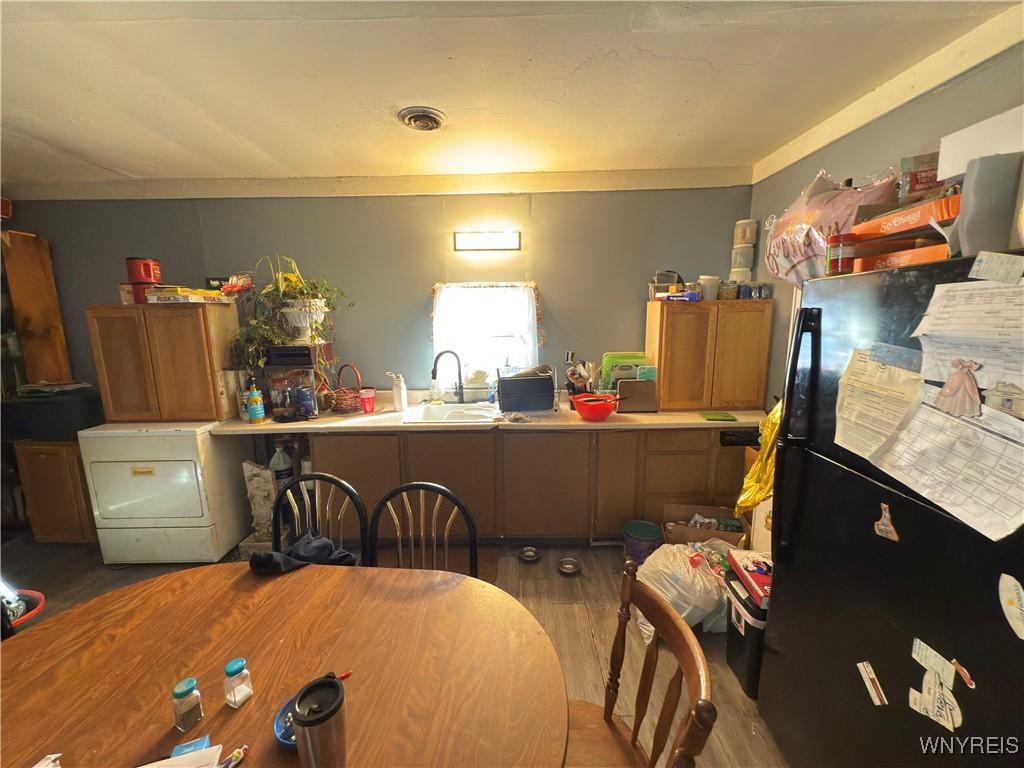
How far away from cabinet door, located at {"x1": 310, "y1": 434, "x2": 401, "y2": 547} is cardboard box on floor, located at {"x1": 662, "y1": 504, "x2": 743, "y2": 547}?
1.70m

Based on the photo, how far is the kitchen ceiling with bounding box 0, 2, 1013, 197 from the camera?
126 cm

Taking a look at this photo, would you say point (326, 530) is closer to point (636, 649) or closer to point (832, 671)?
point (636, 649)

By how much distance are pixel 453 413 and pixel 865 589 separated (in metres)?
2.26

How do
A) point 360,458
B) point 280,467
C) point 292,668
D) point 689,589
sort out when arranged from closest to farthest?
point 292,668, point 689,589, point 360,458, point 280,467

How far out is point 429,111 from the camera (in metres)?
1.86

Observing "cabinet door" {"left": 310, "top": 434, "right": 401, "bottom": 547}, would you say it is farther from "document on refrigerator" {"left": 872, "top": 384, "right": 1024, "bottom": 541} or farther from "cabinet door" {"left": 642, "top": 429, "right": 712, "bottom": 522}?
"document on refrigerator" {"left": 872, "top": 384, "right": 1024, "bottom": 541}

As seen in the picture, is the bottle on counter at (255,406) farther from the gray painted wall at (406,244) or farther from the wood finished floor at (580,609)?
the wood finished floor at (580,609)

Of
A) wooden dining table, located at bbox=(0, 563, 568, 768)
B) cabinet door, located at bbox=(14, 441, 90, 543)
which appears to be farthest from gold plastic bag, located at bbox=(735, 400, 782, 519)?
cabinet door, located at bbox=(14, 441, 90, 543)

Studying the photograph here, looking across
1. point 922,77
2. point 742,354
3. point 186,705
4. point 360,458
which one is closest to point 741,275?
point 742,354

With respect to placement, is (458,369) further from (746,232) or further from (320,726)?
(320,726)

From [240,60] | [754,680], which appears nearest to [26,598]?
[240,60]

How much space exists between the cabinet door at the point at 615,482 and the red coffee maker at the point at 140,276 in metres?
2.94

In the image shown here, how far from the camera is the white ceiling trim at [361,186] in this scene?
279 centimetres

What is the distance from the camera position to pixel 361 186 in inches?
112
